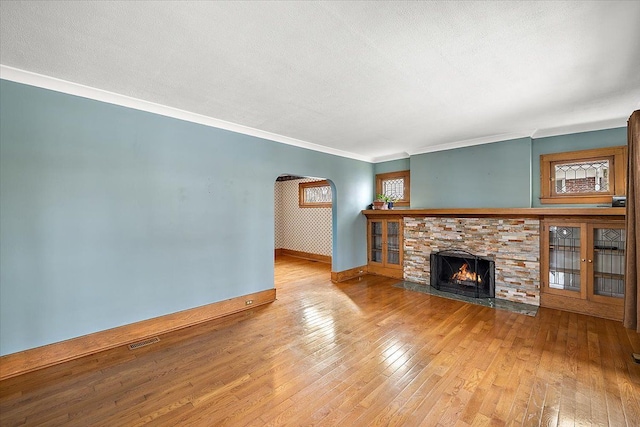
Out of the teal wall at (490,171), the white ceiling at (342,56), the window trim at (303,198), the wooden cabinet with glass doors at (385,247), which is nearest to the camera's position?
the white ceiling at (342,56)

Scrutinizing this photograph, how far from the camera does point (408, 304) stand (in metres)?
4.06

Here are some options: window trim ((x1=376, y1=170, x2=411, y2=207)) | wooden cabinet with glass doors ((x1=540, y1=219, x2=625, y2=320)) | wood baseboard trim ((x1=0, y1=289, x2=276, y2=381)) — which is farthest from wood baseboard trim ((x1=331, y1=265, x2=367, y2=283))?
wooden cabinet with glass doors ((x1=540, y1=219, x2=625, y2=320))

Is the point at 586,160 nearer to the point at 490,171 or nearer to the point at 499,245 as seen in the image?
the point at 490,171

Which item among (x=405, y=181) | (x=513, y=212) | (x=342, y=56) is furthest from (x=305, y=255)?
(x=342, y=56)

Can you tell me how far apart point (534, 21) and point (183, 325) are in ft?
14.1

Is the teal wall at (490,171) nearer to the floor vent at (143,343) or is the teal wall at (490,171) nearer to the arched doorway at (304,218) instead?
the arched doorway at (304,218)

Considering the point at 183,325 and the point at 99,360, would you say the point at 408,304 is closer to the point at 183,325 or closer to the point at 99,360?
the point at 183,325

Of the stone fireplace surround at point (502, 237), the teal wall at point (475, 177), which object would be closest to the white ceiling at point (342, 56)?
the teal wall at point (475, 177)

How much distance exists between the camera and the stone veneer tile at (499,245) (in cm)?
404

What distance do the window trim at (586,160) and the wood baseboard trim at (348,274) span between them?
→ 11.1ft

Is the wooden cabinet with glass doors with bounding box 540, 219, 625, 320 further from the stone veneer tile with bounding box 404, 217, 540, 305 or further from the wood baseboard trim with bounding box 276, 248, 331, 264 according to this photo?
the wood baseboard trim with bounding box 276, 248, 331, 264

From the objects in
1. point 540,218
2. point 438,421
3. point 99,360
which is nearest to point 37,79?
point 99,360

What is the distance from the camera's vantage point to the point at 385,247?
5.84 metres

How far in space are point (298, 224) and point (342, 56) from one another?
6739 mm
